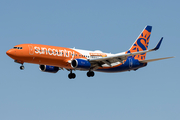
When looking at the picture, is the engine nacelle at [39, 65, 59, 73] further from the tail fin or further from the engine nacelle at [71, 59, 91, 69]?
the tail fin

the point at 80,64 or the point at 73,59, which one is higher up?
the point at 73,59

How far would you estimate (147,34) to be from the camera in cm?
7681

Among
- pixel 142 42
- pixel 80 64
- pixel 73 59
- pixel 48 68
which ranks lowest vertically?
pixel 48 68

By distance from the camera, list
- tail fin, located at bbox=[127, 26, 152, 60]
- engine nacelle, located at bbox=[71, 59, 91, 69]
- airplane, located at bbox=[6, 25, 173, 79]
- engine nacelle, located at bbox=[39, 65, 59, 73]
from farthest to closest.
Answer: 1. tail fin, located at bbox=[127, 26, 152, 60]
2. engine nacelle, located at bbox=[39, 65, 59, 73]
3. engine nacelle, located at bbox=[71, 59, 91, 69]
4. airplane, located at bbox=[6, 25, 173, 79]

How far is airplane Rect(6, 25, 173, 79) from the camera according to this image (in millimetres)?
58094

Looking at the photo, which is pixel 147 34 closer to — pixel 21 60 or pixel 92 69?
pixel 92 69

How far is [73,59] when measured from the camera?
205 feet

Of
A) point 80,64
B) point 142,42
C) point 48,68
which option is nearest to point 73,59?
point 80,64

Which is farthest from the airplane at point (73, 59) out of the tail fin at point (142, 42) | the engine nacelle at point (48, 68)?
the tail fin at point (142, 42)

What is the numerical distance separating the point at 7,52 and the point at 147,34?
103 feet

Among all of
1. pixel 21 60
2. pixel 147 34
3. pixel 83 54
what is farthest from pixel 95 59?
pixel 147 34

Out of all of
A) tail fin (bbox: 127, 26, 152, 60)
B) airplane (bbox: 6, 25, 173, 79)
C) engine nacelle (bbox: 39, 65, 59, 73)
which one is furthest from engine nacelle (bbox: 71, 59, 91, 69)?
tail fin (bbox: 127, 26, 152, 60)

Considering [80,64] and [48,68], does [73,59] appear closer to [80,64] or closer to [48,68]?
[80,64]

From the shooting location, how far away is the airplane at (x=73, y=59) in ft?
191
